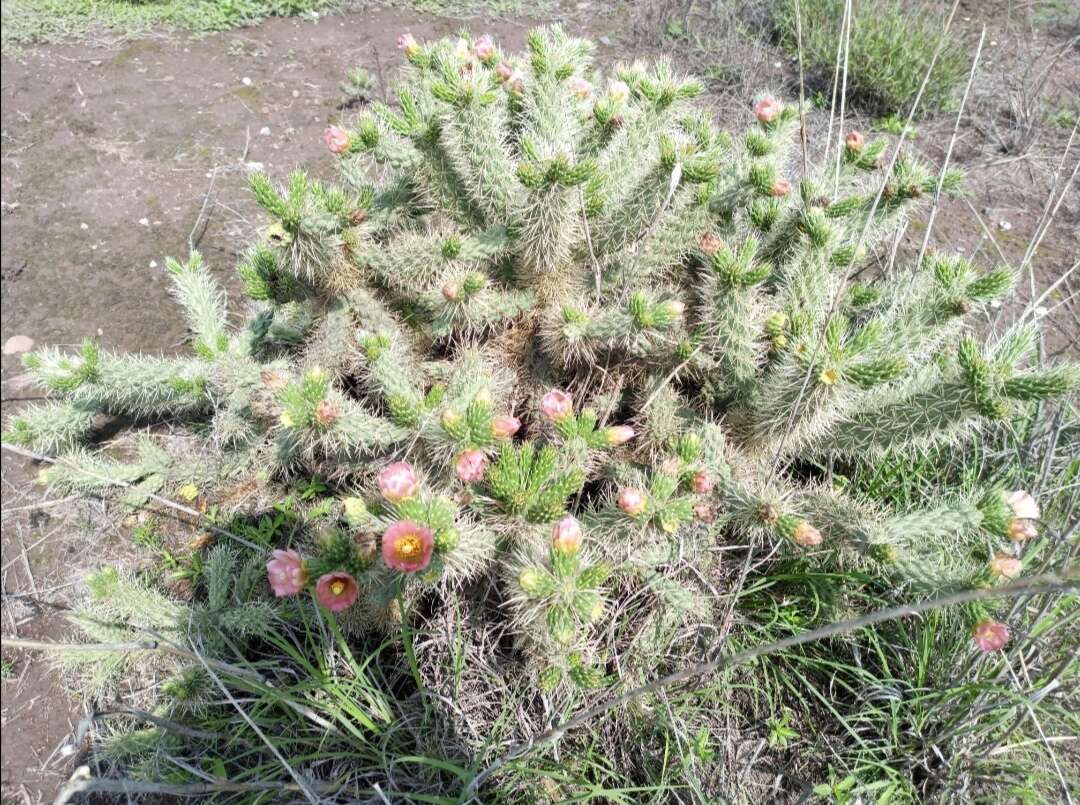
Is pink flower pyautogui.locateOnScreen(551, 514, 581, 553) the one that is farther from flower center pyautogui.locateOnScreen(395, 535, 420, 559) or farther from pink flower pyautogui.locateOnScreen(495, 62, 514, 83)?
pink flower pyautogui.locateOnScreen(495, 62, 514, 83)

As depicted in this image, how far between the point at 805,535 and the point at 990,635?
43 centimetres

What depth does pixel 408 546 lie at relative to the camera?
142 cm

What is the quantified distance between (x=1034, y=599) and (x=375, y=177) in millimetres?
3186

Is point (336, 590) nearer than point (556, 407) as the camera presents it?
Yes

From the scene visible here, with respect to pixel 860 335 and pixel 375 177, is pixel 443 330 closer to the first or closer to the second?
pixel 860 335

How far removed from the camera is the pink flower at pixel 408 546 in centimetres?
141

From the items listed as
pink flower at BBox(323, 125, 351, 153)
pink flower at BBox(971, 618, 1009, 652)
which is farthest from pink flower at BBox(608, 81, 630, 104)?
pink flower at BBox(971, 618, 1009, 652)

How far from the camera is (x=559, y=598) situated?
147 centimetres

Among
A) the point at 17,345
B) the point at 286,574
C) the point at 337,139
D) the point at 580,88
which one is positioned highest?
the point at 580,88

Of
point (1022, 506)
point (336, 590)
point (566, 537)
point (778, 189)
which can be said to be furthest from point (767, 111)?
point (336, 590)

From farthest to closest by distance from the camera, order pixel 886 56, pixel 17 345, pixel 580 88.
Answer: pixel 886 56
pixel 17 345
pixel 580 88

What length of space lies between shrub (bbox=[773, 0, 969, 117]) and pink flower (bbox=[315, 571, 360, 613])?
385cm

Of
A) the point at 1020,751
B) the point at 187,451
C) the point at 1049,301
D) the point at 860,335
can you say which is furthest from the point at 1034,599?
the point at 187,451

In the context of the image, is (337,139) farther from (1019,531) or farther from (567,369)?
(1019,531)
